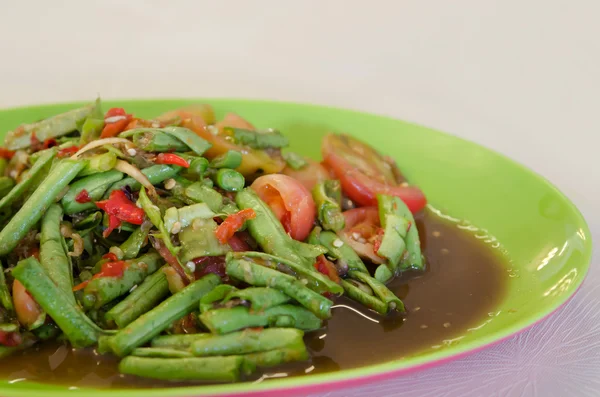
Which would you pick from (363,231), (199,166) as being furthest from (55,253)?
(363,231)

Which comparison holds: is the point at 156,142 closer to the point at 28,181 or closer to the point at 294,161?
the point at 28,181

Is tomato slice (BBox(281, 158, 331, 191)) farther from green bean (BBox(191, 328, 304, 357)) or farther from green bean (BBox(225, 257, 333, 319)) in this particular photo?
green bean (BBox(191, 328, 304, 357))

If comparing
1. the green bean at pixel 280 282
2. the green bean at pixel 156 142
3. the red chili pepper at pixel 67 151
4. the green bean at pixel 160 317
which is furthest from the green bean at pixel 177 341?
the red chili pepper at pixel 67 151

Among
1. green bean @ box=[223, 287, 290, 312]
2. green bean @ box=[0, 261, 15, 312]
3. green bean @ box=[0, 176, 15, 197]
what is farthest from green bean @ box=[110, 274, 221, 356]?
green bean @ box=[0, 176, 15, 197]

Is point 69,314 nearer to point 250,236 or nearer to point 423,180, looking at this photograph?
point 250,236

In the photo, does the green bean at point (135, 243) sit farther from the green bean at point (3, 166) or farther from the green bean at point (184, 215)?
the green bean at point (3, 166)
